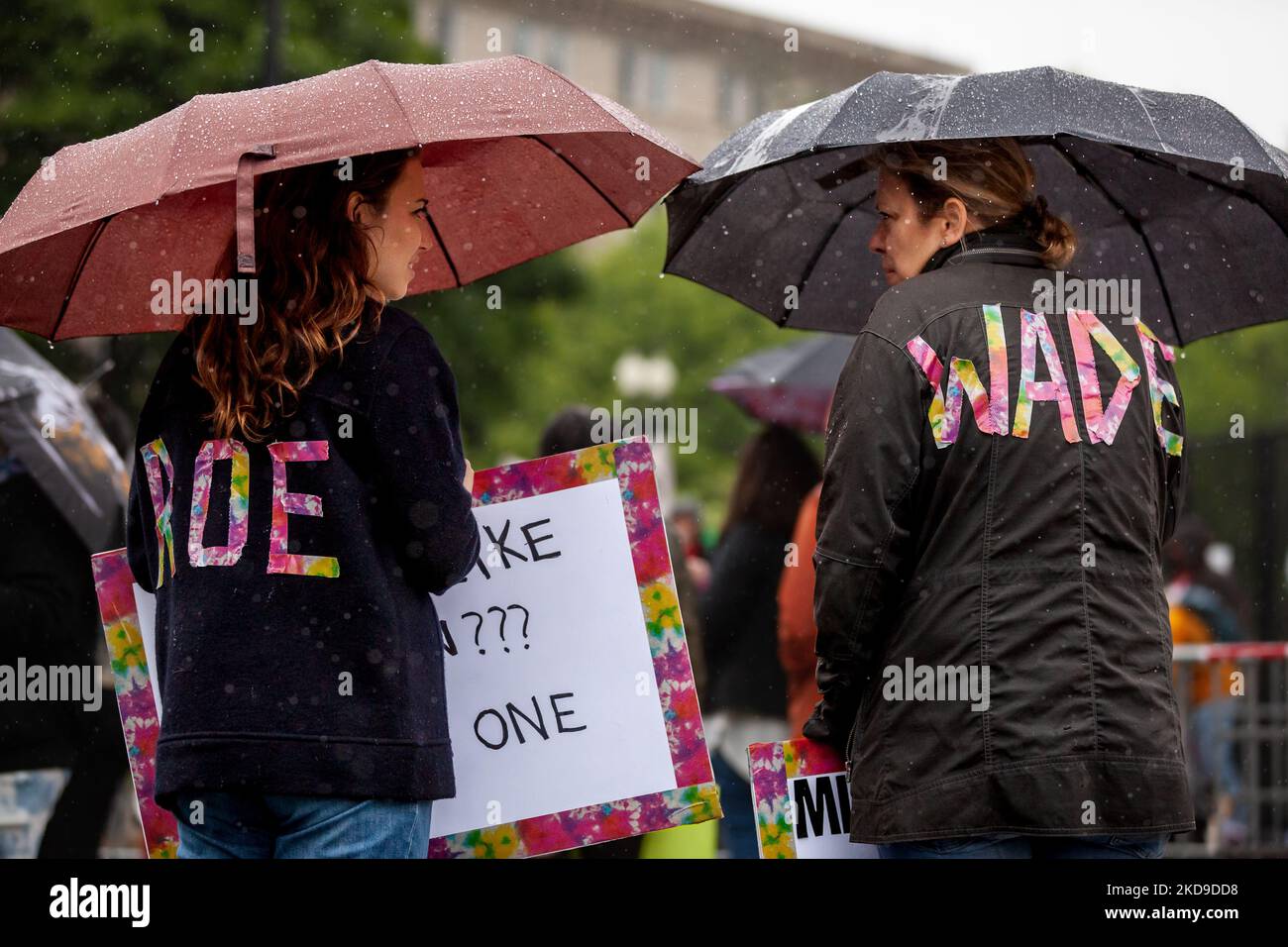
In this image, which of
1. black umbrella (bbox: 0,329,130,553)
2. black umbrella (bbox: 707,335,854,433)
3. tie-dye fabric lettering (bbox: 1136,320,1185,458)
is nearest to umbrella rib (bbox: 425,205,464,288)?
black umbrella (bbox: 0,329,130,553)

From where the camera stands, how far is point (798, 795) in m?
3.52

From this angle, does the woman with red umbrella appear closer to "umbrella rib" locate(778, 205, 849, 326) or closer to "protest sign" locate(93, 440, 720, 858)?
"protest sign" locate(93, 440, 720, 858)

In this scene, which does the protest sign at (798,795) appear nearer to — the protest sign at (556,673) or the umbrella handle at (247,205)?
the protest sign at (556,673)

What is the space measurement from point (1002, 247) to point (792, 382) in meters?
4.60

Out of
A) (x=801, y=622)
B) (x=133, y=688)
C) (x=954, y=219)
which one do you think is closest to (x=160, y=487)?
(x=133, y=688)

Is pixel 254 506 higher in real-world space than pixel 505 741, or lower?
higher

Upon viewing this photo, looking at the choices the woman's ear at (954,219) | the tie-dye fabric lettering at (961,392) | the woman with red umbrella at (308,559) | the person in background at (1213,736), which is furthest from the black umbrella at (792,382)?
the woman with red umbrella at (308,559)

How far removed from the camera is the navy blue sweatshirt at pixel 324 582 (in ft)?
9.85

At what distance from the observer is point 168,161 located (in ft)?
10.6

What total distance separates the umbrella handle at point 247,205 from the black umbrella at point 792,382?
4.48 metres

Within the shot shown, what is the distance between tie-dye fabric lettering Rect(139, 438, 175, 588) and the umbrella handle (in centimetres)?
45
